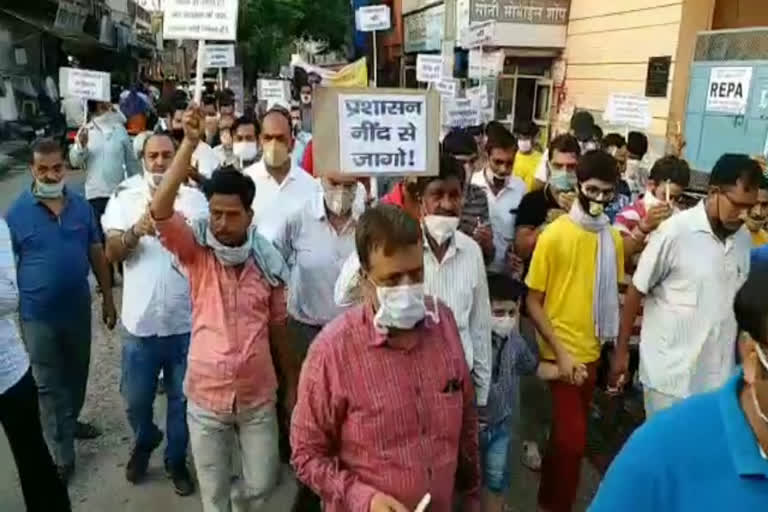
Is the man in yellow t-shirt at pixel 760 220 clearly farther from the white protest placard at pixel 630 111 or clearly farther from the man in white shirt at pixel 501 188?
the white protest placard at pixel 630 111

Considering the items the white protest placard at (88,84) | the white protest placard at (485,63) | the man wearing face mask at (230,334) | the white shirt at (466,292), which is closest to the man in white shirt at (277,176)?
the man wearing face mask at (230,334)

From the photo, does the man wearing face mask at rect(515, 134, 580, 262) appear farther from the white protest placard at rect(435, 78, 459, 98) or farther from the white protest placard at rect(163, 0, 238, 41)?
the white protest placard at rect(435, 78, 459, 98)

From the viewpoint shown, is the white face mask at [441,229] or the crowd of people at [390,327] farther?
the white face mask at [441,229]

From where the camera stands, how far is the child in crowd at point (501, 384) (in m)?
3.39

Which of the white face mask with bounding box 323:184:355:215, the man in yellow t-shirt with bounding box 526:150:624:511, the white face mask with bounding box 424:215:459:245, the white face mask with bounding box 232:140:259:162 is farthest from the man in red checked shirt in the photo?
the white face mask with bounding box 232:140:259:162

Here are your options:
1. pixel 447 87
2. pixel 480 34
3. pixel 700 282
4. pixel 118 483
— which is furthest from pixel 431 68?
pixel 118 483

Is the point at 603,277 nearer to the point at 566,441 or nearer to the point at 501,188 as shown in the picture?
the point at 566,441

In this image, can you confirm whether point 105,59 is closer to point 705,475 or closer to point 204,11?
point 204,11

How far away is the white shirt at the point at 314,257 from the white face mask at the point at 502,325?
2.66 ft

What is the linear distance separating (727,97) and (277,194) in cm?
646

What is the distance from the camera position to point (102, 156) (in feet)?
23.8

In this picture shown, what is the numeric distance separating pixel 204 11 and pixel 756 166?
3.45 metres

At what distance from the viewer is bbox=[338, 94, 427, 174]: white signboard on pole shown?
3508mm

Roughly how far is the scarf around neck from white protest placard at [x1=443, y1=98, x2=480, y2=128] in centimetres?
445
